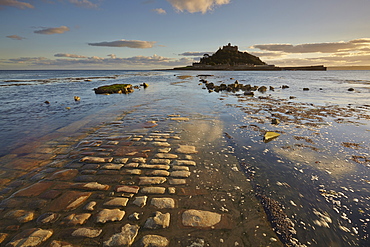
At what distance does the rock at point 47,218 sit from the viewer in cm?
364

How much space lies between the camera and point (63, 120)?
12.3 meters

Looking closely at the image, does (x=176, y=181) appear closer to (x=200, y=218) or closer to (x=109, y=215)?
(x=200, y=218)

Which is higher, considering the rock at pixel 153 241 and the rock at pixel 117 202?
the rock at pixel 153 241

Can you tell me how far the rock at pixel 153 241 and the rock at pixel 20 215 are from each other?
101 inches

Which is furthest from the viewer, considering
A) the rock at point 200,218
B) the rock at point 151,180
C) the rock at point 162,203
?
the rock at point 151,180

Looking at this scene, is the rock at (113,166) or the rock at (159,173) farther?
the rock at (113,166)

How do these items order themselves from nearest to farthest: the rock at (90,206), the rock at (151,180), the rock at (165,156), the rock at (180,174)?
the rock at (90,206) < the rock at (151,180) < the rock at (180,174) < the rock at (165,156)

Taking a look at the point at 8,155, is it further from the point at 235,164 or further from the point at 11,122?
the point at 235,164

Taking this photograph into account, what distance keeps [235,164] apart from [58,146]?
746 cm

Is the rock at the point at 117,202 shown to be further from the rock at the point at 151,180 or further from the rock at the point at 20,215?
the rock at the point at 20,215

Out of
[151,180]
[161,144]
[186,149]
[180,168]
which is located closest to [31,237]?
[151,180]

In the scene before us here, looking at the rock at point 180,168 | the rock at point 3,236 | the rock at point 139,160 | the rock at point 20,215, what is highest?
the rock at point 3,236

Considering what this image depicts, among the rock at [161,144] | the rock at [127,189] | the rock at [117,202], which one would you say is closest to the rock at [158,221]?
the rock at [117,202]

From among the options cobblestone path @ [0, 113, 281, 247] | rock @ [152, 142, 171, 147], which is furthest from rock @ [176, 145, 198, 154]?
rock @ [152, 142, 171, 147]
